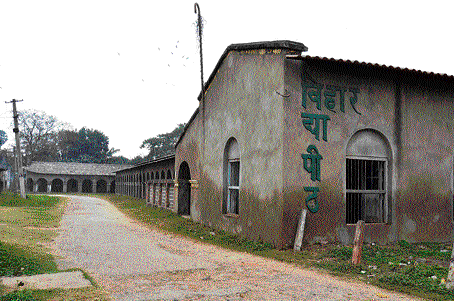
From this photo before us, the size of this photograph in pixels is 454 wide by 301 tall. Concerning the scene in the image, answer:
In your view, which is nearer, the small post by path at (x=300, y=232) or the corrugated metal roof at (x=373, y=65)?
the small post by path at (x=300, y=232)

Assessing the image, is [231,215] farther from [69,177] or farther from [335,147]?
[69,177]

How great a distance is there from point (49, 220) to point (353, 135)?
1184cm

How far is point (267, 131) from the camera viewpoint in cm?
978

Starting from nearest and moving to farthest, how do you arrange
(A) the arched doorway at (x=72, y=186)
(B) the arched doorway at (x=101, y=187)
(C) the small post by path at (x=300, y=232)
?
1. (C) the small post by path at (x=300, y=232)
2. (A) the arched doorway at (x=72, y=186)
3. (B) the arched doorway at (x=101, y=187)

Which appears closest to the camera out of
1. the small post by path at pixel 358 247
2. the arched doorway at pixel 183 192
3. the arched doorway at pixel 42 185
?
the small post by path at pixel 358 247

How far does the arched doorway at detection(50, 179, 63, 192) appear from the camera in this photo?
52750mm

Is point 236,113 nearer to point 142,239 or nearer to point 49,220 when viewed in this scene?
point 142,239

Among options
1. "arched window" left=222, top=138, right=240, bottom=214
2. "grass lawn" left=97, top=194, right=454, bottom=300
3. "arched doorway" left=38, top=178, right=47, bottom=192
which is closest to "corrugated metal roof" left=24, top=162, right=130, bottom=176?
"arched doorway" left=38, top=178, right=47, bottom=192

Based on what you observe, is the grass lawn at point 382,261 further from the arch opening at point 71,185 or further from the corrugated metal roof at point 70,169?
the arch opening at point 71,185

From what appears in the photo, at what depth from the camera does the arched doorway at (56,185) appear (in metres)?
52.8

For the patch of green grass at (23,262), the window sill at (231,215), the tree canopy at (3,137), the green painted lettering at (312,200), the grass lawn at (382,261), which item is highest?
the tree canopy at (3,137)

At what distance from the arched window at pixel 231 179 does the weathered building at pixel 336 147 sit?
7cm

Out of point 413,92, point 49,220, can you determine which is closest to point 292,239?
point 413,92

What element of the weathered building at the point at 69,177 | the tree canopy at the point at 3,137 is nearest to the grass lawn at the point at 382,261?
the weathered building at the point at 69,177
